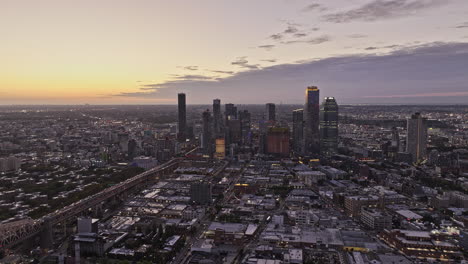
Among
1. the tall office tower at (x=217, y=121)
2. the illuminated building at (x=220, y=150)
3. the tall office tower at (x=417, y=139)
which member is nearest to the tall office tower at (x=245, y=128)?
the tall office tower at (x=217, y=121)

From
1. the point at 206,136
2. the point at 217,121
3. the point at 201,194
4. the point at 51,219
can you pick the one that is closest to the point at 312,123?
the point at 217,121

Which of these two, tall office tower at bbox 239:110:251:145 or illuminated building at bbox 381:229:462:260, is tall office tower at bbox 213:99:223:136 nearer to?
tall office tower at bbox 239:110:251:145

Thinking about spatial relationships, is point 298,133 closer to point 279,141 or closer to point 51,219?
point 279,141

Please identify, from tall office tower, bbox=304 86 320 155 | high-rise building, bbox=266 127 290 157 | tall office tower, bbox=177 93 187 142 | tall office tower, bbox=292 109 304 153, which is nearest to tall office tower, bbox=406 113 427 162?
tall office tower, bbox=304 86 320 155

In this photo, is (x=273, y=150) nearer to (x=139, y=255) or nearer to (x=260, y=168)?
(x=260, y=168)

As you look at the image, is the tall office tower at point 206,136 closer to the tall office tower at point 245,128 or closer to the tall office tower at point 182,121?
the tall office tower at point 182,121

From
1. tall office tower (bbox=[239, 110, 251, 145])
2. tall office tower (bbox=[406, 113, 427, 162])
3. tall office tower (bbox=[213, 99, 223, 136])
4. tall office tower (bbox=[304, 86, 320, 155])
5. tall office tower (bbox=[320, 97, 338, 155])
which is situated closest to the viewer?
tall office tower (bbox=[406, 113, 427, 162])
